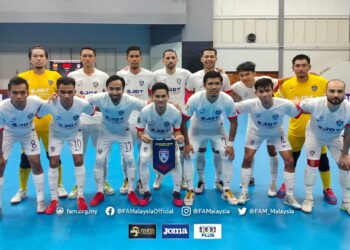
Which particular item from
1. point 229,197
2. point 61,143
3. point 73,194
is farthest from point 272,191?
point 61,143

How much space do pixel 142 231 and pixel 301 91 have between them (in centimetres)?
318

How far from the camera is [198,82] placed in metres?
6.03

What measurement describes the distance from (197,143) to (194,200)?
0.88 meters

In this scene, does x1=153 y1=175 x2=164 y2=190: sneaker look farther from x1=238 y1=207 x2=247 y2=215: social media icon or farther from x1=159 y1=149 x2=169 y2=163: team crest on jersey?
x1=238 y1=207 x2=247 y2=215: social media icon

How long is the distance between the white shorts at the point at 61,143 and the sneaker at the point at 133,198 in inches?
39.0

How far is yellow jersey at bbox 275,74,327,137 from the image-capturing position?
536 cm

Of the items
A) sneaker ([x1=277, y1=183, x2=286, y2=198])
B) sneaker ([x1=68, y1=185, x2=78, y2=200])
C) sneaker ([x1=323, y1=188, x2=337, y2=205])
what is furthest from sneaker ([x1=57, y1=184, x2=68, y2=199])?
sneaker ([x1=323, y1=188, x2=337, y2=205])

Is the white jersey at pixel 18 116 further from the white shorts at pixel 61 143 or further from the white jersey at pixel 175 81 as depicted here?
the white jersey at pixel 175 81

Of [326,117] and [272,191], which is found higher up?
[326,117]

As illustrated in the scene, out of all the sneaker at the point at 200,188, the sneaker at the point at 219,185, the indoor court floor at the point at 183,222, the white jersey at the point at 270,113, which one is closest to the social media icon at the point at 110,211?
the indoor court floor at the point at 183,222

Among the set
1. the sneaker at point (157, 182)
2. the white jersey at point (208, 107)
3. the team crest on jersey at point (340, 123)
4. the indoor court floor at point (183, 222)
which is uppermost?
the white jersey at point (208, 107)

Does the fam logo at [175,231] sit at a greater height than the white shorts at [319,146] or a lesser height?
lesser

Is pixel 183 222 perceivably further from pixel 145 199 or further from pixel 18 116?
pixel 18 116

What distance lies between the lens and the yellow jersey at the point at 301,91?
5359 mm
